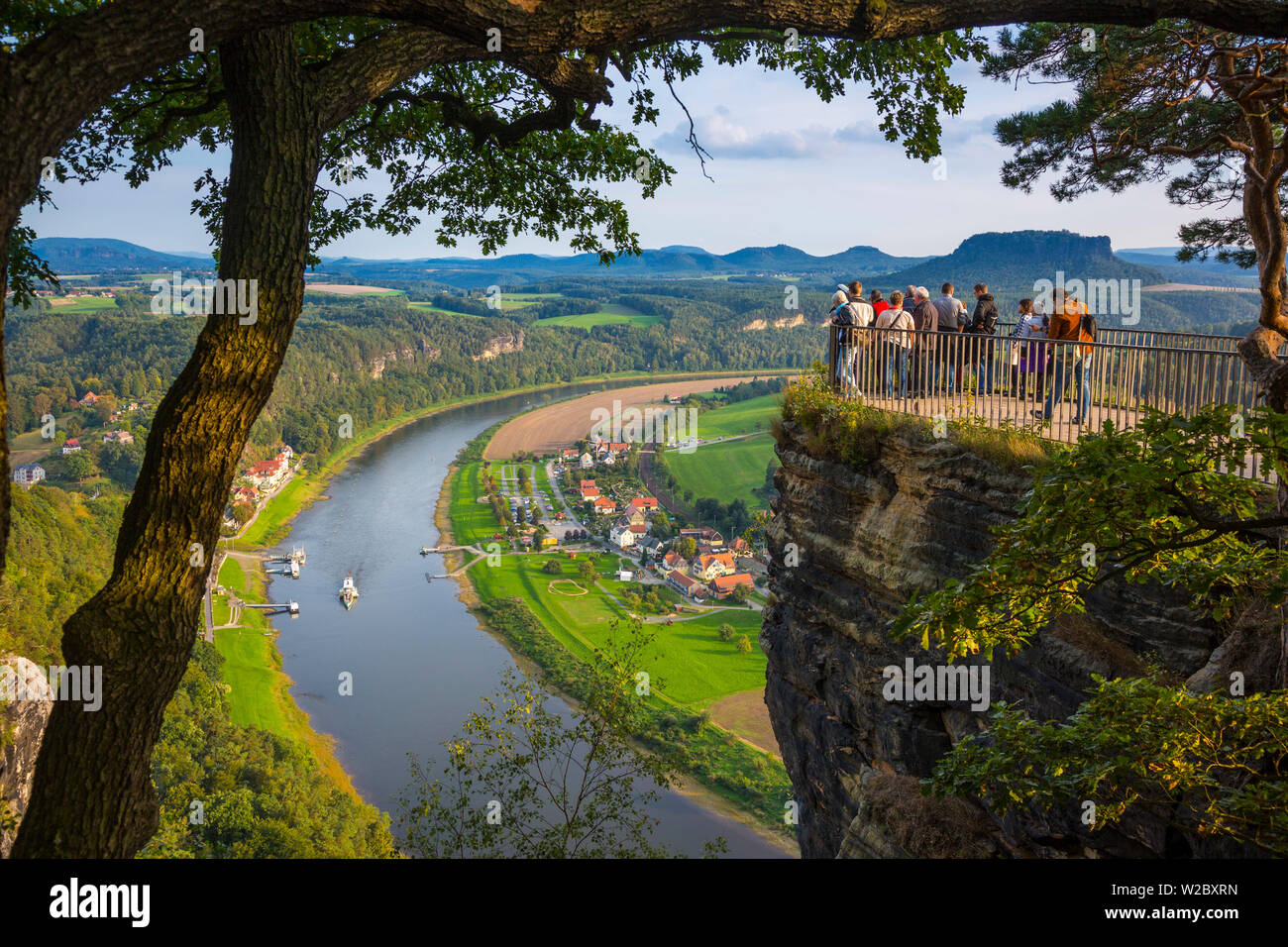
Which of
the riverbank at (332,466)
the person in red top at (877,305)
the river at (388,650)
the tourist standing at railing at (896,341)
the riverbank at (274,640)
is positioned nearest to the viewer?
the tourist standing at railing at (896,341)

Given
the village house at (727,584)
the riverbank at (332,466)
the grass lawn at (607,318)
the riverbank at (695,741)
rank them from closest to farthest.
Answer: the riverbank at (695,741) < the village house at (727,584) < the riverbank at (332,466) < the grass lawn at (607,318)

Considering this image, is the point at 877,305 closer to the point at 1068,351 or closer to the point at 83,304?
the point at 1068,351

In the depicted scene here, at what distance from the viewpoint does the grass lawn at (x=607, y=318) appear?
114 meters

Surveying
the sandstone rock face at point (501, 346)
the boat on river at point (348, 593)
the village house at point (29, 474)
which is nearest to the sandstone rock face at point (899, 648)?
the boat on river at point (348, 593)

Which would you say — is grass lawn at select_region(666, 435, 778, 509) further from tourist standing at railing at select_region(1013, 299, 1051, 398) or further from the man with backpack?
tourist standing at railing at select_region(1013, 299, 1051, 398)

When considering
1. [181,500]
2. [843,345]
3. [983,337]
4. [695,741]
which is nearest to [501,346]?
[695,741]

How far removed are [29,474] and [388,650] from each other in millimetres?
32162

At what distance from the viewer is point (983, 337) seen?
9.14 m

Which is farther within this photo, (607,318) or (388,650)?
(607,318)

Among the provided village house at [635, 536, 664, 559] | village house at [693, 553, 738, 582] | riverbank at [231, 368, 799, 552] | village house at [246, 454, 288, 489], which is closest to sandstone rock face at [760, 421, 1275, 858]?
village house at [693, 553, 738, 582]

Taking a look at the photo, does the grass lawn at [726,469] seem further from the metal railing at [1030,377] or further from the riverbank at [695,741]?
the metal railing at [1030,377]

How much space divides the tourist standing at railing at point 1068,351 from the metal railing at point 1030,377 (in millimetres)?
24

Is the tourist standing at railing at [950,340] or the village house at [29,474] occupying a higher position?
the tourist standing at railing at [950,340]
